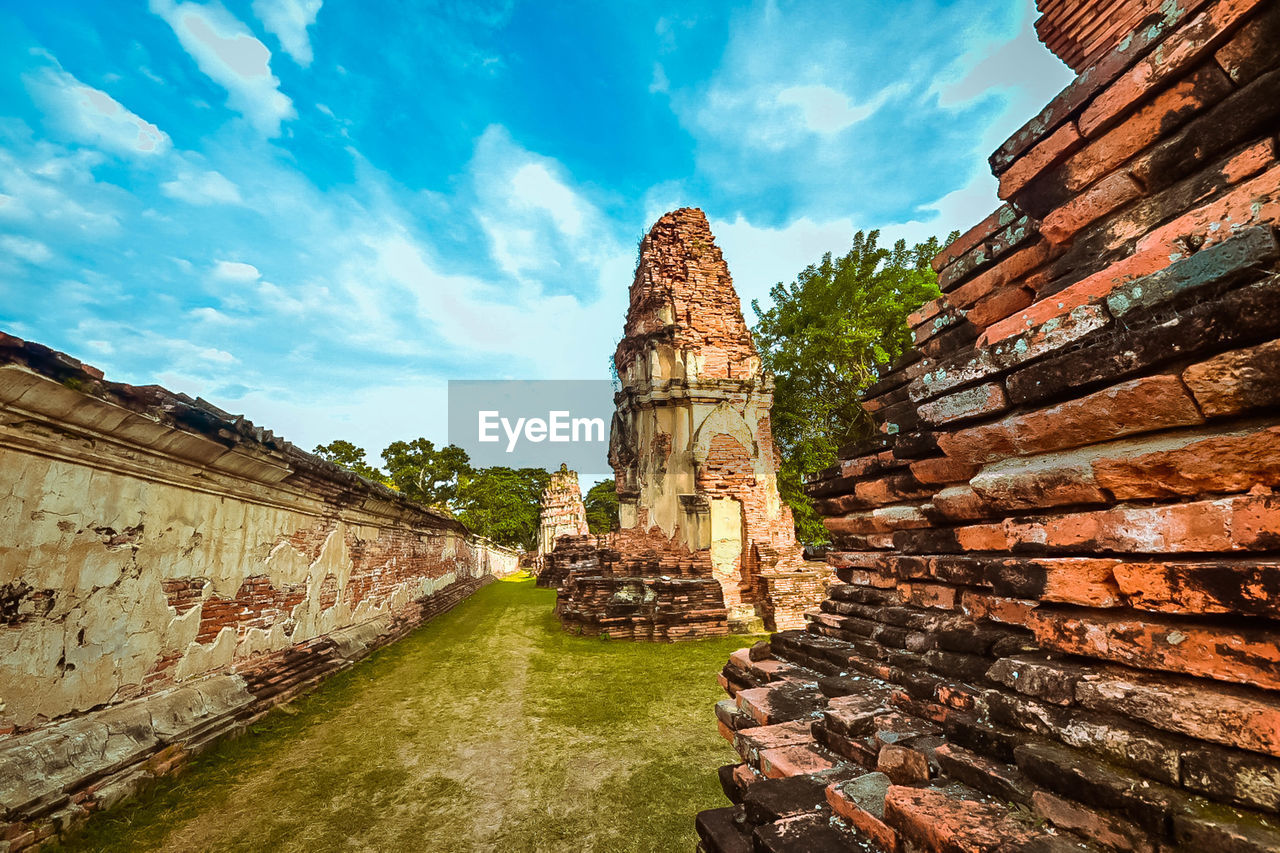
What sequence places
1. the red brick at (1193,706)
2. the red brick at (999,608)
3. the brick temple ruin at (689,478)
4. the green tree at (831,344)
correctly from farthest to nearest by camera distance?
the green tree at (831,344) → the brick temple ruin at (689,478) → the red brick at (999,608) → the red brick at (1193,706)

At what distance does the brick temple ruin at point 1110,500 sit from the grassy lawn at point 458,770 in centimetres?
159

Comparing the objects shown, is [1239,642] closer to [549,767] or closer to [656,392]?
[549,767]

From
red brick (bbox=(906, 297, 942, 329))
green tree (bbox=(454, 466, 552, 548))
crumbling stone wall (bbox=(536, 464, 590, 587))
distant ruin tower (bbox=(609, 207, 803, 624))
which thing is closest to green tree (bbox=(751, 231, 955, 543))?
distant ruin tower (bbox=(609, 207, 803, 624))

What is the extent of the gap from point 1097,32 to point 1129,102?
2.79 metres

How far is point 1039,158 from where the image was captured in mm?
1508

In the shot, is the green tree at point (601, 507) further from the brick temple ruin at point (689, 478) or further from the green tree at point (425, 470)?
the brick temple ruin at point (689, 478)

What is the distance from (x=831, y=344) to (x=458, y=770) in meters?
13.6

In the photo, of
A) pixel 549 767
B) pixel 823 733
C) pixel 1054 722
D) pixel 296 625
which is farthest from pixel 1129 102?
pixel 296 625

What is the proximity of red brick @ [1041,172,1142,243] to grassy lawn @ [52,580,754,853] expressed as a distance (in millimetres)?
3302

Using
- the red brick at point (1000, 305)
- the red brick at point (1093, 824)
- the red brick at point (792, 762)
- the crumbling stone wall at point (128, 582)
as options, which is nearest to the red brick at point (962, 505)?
the red brick at point (1000, 305)

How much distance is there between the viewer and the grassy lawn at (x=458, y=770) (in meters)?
2.73

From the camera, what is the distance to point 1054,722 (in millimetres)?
1244

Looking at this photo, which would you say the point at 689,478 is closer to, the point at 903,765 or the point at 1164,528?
the point at 903,765

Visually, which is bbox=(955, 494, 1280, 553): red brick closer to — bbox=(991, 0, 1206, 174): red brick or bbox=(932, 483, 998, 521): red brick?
bbox=(932, 483, 998, 521): red brick
